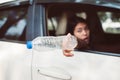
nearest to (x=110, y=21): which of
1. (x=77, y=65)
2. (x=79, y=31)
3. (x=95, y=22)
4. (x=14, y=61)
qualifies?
(x=95, y=22)

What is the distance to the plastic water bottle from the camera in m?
3.12

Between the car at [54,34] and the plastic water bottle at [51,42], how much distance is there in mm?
34

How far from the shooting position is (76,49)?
3.09 meters

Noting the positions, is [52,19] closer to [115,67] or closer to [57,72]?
[57,72]

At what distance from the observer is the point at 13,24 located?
3732mm

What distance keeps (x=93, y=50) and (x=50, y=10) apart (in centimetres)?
61

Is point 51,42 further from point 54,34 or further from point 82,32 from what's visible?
point 82,32

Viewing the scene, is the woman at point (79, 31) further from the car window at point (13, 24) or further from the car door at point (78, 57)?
the car window at point (13, 24)

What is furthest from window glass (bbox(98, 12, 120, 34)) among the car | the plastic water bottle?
the plastic water bottle

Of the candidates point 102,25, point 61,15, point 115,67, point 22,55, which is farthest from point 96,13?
point 22,55

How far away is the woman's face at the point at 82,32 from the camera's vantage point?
10.2 feet

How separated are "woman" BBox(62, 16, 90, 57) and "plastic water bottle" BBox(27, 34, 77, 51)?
0.03m

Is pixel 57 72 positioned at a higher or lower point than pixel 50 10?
lower

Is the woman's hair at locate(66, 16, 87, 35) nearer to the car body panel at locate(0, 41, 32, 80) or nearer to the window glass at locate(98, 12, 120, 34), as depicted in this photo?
the window glass at locate(98, 12, 120, 34)
